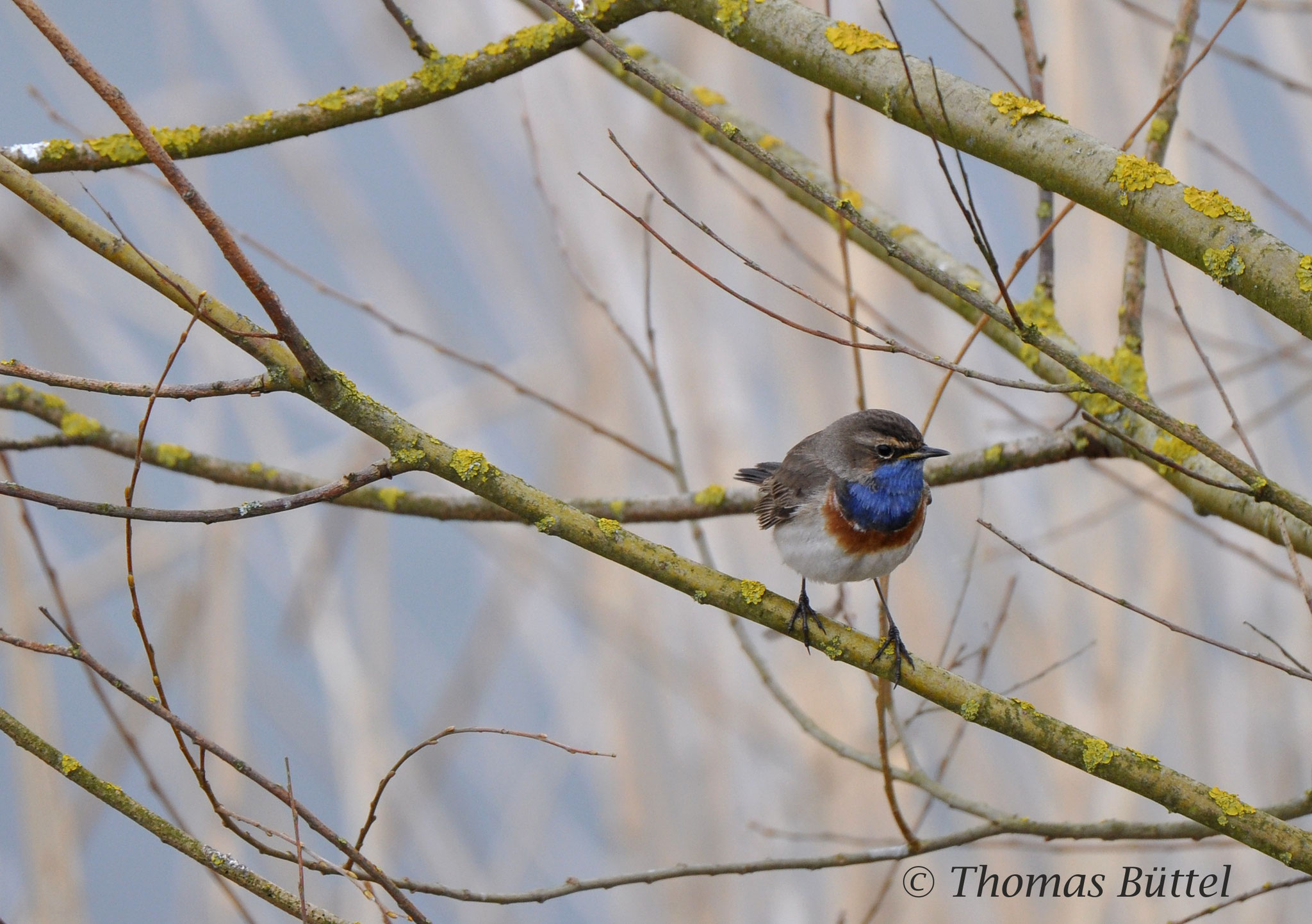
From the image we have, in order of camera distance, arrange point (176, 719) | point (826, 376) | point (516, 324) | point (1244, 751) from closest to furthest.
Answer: point (176, 719), point (1244, 751), point (826, 376), point (516, 324)

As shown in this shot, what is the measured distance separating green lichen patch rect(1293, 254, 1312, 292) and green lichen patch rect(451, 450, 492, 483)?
1.04 meters

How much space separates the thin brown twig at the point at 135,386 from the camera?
52.4 inches

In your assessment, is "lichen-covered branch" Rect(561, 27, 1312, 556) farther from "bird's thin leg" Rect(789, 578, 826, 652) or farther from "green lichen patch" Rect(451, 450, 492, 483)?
"green lichen patch" Rect(451, 450, 492, 483)

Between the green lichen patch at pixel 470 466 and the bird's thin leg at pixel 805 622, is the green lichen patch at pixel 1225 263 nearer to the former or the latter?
the bird's thin leg at pixel 805 622

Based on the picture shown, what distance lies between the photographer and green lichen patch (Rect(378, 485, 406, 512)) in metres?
2.41

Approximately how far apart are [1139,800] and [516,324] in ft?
9.85

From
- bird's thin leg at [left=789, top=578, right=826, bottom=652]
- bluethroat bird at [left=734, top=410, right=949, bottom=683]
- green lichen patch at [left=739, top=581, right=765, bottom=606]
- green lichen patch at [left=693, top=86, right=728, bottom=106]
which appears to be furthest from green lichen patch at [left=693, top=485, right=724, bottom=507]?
green lichen patch at [left=693, top=86, right=728, bottom=106]

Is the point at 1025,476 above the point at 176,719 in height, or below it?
above

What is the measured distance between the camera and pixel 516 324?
4879 millimetres

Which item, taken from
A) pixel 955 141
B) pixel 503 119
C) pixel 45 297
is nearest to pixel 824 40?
pixel 955 141

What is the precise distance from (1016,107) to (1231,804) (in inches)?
39.0

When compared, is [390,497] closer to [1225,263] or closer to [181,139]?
[181,139]

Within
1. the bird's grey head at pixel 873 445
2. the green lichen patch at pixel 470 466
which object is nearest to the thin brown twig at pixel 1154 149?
the bird's grey head at pixel 873 445

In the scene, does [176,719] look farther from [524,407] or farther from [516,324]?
[516,324]
